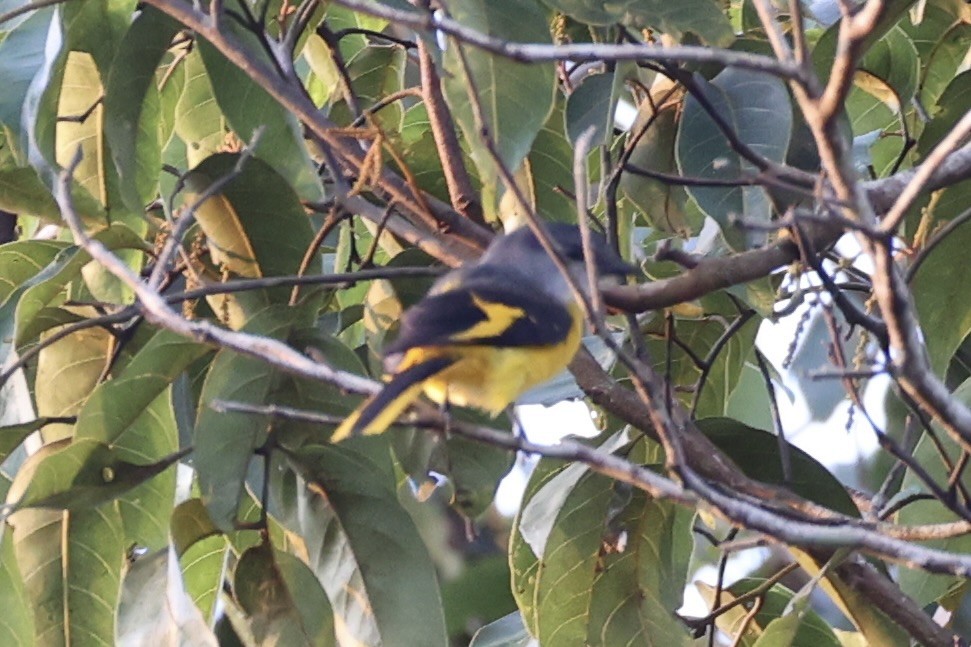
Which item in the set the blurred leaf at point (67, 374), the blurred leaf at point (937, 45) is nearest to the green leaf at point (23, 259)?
the blurred leaf at point (67, 374)

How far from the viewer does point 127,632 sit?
275 cm

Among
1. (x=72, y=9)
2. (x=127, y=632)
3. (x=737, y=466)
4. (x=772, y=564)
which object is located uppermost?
(x=72, y=9)

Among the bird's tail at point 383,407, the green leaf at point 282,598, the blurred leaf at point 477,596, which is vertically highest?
the bird's tail at point 383,407

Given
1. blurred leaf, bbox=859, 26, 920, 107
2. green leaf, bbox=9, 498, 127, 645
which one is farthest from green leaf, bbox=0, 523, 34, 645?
blurred leaf, bbox=859, 26, 920, 107

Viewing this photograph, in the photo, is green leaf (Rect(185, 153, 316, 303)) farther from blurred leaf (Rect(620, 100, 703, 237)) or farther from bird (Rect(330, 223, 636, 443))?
blurred leaf (Rect(620, 100, 703, 237))

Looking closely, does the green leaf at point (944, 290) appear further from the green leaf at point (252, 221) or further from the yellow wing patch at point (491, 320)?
the green leaf at point (252, 221)

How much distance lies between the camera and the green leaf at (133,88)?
8.98 feet

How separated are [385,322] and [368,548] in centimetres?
46

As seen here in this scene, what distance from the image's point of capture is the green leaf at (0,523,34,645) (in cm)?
279

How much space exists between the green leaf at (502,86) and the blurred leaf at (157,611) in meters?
0.92

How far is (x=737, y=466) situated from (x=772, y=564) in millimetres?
1622

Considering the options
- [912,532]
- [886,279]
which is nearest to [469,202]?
[912,532]

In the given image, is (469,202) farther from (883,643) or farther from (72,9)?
(883,643)

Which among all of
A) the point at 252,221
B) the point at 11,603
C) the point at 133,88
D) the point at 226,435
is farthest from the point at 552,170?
the point at 11,603
